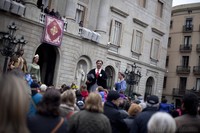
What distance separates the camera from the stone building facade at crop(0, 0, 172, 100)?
2000cm

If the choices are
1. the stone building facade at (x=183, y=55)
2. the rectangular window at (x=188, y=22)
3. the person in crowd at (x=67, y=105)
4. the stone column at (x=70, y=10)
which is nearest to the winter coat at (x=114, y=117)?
the person in crowd at (x=67, y=105)

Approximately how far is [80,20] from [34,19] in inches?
241

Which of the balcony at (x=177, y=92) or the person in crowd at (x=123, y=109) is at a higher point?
the balcony at (x=177, y=92)

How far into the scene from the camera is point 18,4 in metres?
18.6

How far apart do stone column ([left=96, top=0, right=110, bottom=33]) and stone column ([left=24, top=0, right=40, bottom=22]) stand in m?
6.44

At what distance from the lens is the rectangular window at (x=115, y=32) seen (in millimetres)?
27094

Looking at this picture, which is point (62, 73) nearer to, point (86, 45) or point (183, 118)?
point (86, 45)

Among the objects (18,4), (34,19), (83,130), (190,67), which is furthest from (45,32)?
(190,67)

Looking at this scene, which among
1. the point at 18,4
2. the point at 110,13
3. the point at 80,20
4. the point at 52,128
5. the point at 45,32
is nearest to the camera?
the point at 52,128

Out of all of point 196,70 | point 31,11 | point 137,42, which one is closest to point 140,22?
point 137,42

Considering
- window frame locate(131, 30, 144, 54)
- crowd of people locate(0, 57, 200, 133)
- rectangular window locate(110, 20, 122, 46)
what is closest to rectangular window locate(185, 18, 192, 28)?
window frame locate(131, 30, 144, 54)

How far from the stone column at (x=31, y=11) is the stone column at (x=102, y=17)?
6.44 m

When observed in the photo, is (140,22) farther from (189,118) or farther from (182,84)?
(189,118)

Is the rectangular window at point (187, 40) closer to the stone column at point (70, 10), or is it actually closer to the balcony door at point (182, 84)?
the balcony door at point (182, 84)
